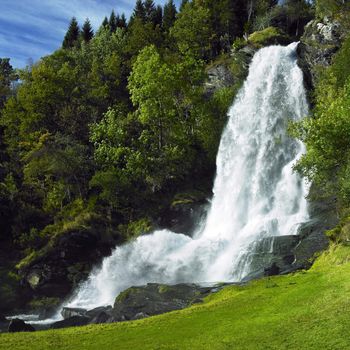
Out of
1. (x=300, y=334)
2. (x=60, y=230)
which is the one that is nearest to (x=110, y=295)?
(x=60, y=230)

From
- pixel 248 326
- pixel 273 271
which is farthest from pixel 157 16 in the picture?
pixel 248 326

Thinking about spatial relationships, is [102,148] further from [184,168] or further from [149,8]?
[149,8]

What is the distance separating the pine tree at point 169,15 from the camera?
82750mm

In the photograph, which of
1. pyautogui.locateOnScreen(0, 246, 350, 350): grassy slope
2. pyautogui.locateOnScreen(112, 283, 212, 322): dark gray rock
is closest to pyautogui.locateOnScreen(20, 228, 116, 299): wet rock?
pyautogui.locateOnScreen(112, 283, 212, 322): dark gray rock

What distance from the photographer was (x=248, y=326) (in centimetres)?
1569

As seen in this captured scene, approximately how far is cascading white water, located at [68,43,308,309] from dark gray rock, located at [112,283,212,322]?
236 inches

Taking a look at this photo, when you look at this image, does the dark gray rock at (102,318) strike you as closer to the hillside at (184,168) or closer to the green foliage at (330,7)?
the hillside at (184,168)

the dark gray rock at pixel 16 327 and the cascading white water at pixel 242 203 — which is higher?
the cascading white water at pixel 242 203

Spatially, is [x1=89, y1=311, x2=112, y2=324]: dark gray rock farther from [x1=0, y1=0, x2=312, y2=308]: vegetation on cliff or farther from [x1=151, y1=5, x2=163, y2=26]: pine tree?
[x1=151, y1=5, x2=163, y2=26]: pine tree

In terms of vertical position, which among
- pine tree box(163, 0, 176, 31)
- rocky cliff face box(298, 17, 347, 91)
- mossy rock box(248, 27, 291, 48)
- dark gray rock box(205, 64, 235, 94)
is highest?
pine tree box(163, 0, 176, 31)

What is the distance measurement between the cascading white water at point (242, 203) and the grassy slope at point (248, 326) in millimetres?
13222

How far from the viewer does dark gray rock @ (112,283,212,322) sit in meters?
23.7

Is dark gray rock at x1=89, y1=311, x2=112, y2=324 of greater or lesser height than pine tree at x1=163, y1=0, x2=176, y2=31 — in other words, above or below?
below

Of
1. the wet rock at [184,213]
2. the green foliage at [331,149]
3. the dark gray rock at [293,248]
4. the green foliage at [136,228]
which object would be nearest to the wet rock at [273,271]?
the dark gray rock at [293,248]
